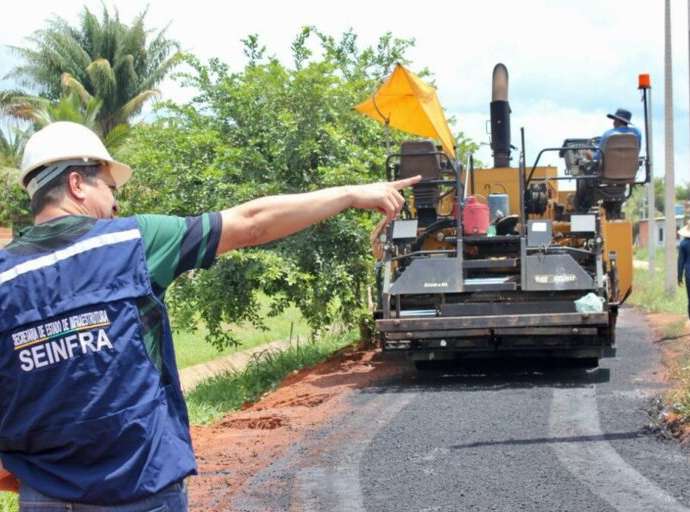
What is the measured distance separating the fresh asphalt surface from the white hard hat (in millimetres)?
3435

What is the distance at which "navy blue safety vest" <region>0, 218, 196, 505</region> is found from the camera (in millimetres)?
2527

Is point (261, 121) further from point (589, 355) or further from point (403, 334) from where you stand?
point (589, 355)

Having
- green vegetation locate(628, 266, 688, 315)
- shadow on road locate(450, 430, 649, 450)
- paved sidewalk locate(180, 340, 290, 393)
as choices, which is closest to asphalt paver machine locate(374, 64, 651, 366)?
shadow on road locate(450, 430, 649, 450)

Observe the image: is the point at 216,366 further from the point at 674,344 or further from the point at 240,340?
the point at 674,344

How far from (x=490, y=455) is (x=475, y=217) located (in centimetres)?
489

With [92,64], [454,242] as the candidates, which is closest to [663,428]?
[454,242]

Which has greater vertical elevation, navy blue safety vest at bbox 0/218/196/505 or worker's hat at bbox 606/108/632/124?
worker's hat at bbox 606/108/632/124

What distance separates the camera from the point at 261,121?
1395 centimetres

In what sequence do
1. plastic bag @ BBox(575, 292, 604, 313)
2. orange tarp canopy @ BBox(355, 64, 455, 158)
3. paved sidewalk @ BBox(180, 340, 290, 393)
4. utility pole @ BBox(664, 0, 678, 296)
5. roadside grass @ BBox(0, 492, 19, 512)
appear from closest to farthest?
roadside grass @ BBox(0, 492, 19, 512), plastic bag @ BBox(575, 292, 604, 313), orange tarp canopy @ BBox(355, 64, 455, 158), paved sidewalk @ BBox(180, 340, 290, 393), utility pole @ BBox(664, 0, 678, 296)

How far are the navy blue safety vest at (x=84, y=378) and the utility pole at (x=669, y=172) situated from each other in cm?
2039

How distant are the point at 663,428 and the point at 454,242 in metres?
4.70

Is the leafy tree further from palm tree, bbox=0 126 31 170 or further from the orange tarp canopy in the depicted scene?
palm tree, bbox=0 126 31 170

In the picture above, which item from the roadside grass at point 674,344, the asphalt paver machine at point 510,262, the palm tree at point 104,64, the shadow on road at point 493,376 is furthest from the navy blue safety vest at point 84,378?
the palm tree at point 104,64

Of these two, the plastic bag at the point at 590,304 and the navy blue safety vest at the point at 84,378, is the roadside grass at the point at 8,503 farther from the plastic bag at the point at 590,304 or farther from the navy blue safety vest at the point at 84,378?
the plastic bag at the point at 590,304
